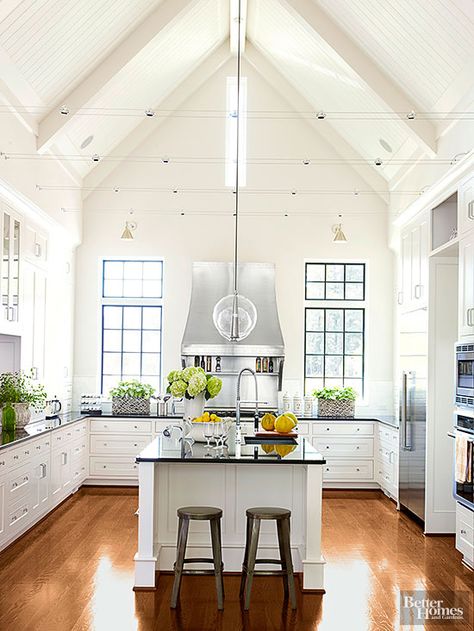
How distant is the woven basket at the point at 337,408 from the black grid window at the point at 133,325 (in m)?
2.17

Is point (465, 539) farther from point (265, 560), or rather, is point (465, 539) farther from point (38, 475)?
point (38, 475)

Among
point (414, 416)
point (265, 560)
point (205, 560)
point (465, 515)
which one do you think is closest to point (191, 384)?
point (205, 560)

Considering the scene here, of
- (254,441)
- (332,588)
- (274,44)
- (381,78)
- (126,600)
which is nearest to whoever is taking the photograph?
(126,600)

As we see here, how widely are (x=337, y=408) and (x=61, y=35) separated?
5280 mm

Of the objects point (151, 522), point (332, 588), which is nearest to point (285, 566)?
point (332, 588)

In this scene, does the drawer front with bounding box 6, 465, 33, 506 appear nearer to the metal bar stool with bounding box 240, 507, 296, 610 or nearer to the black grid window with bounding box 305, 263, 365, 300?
the metal bar stool with bounding box 240, 507, 296, 610

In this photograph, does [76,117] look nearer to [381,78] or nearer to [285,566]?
[381,78]

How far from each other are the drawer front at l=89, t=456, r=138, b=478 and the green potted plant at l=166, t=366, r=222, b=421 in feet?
12.8

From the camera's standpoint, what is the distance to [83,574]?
5.99 meters

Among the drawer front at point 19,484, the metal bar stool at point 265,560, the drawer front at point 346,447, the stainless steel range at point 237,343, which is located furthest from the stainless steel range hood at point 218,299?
the metal bar stool at point 265,560

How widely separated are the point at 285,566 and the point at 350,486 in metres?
4.76

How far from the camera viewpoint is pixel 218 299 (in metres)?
10.2

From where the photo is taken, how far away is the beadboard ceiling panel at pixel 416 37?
20.9 feet

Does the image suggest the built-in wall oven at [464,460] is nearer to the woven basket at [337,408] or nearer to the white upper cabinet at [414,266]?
the white upper cabinet at [414,266]
